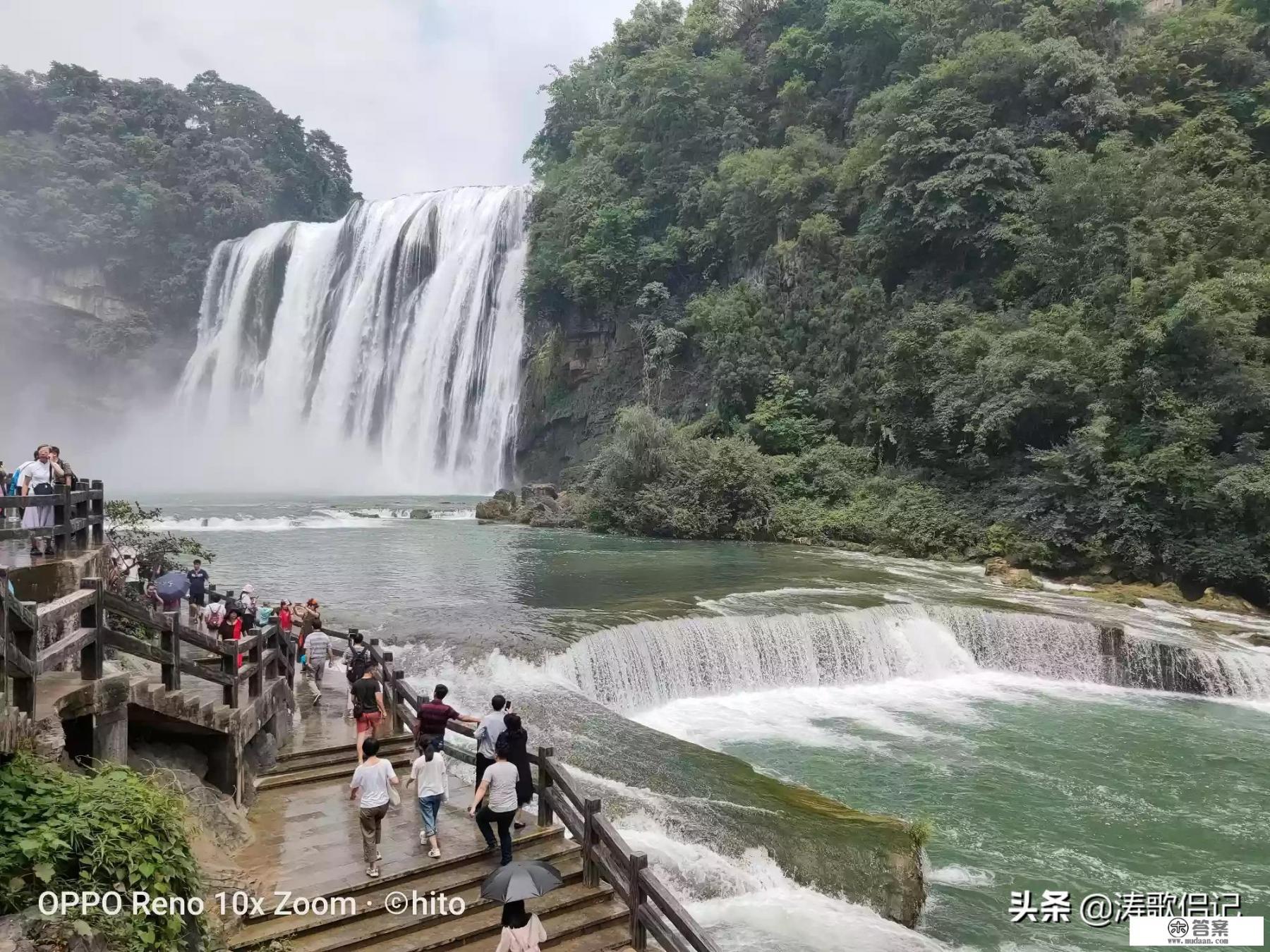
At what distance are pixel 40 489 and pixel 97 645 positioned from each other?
10.9ft

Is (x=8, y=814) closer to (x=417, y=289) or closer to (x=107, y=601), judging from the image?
(x=107, y=601)

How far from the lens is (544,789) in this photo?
25.0 feet

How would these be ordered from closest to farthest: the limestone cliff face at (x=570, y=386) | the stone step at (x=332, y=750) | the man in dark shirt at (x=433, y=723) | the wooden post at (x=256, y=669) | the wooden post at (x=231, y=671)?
the man in dark shirt at (x=433, y=723) < the wooden post at (x=231, y=671) < the wooden post at (x=256, y=669) < the stone step at (x=332, y=750) < the limestone cliff face at (x=570, y=386)

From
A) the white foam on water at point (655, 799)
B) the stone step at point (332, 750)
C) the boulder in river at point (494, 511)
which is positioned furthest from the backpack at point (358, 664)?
the boulder in river at point (494, 511)

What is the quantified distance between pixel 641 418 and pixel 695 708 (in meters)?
18.5

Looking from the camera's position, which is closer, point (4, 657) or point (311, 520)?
point (4, 657)

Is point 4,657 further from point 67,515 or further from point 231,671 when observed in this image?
point 67,515

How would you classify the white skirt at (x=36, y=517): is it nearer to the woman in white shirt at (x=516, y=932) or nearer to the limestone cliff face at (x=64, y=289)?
the woman in white shirt at (x=516, y=932)

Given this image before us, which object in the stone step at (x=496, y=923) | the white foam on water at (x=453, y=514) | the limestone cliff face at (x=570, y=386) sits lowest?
the stone step at (x=496, y=923)

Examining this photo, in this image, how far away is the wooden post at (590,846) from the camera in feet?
22.6

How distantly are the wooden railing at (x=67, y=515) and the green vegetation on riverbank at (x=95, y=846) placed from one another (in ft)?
11.2

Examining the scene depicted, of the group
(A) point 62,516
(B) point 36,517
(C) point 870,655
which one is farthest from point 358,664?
(C) point 870,655

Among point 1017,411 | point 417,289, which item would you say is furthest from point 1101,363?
point 417,289

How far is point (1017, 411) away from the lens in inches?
1017
